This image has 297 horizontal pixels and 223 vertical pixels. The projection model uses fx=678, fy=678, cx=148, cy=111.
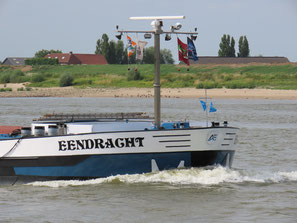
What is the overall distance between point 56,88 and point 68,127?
76643mm

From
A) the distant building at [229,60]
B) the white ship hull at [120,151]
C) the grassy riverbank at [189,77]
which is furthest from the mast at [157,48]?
the distant building at [229,60]

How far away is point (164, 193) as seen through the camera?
59.1 feet

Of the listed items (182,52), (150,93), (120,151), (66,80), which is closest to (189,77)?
(150,93)

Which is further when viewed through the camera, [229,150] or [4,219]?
[229,150]

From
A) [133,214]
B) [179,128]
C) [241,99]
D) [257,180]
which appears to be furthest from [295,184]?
[241,99]

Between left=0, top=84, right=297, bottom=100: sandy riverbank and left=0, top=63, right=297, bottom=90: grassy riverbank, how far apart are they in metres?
2.40

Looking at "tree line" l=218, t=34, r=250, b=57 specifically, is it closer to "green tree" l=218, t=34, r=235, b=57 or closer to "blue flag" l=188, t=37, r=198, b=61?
"green tree" l=218, t=34, r=235, b=57

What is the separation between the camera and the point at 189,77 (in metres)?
90.3

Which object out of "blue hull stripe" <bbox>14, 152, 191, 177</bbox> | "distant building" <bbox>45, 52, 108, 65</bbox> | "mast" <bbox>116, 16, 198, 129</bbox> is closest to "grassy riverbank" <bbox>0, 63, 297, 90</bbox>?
"distant building" <bbox>45, 52, 108, 65</bbox>

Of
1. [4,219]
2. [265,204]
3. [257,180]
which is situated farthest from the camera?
[257,180]

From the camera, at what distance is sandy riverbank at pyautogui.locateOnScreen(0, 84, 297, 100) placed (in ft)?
247

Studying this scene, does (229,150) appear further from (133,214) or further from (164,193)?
(133,214)

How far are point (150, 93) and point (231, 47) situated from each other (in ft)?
201

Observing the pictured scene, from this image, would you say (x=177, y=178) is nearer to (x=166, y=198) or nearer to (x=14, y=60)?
(x=166, y=198)
